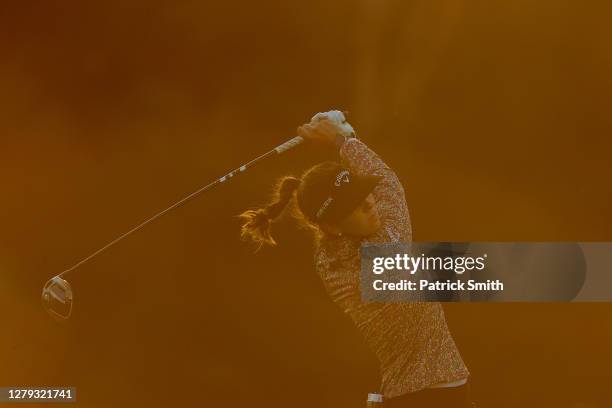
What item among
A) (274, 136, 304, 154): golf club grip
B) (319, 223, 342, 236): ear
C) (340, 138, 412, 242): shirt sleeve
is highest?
(274, 136, 304, 154): golf club grip

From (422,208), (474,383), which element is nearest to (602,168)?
(422,208)

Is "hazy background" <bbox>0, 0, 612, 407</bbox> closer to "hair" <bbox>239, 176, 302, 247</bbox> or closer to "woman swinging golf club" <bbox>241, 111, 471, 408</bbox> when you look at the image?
"hair" <bbox>239, 176, 302, 247</bbox>

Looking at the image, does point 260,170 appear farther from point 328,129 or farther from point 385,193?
point 385,193

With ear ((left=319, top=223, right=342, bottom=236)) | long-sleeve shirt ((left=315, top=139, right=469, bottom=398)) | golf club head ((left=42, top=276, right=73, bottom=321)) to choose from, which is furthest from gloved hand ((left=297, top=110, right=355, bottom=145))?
golf club head ((left=42, top=276, right=73, bottom=321))

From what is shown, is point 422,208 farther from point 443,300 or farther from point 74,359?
point 74,359

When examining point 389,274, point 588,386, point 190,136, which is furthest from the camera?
point 190,136

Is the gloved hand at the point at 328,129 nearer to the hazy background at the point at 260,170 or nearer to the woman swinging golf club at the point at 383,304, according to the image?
the hazy background at the point at 260,170
